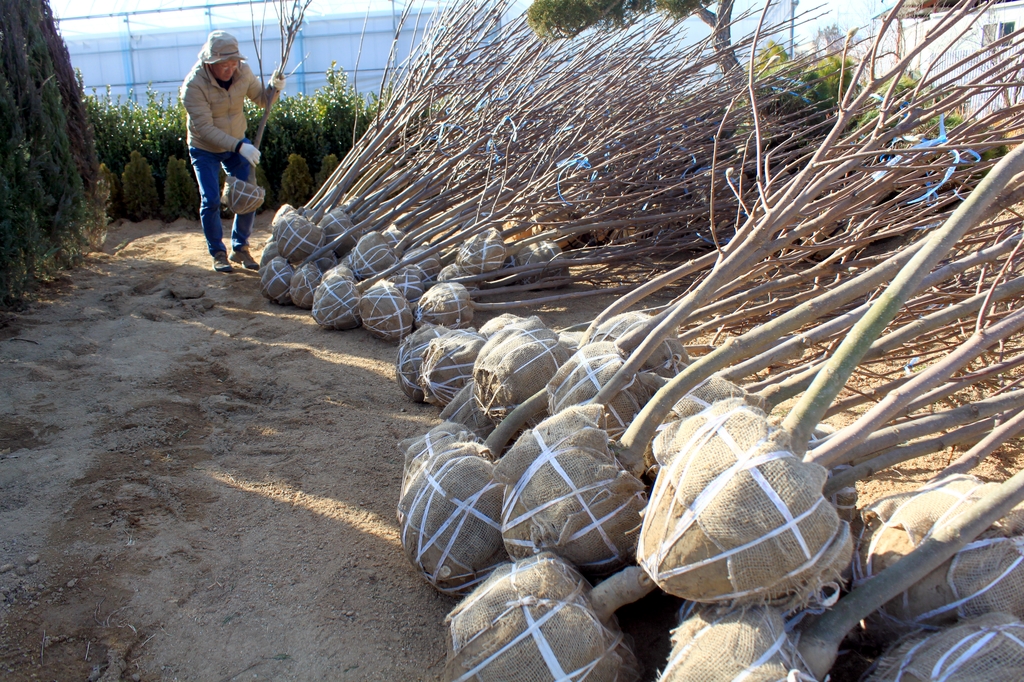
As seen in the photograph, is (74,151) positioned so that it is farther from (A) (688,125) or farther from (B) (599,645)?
(B) (599,645)

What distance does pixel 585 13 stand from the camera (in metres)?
7.60

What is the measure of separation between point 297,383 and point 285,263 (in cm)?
192

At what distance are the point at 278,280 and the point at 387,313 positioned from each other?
1.32 m

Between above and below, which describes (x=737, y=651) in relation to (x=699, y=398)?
below

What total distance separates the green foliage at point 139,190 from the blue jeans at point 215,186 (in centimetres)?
357

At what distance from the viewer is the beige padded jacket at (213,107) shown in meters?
5.66

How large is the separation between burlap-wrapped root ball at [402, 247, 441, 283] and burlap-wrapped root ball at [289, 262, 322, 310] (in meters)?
0.68

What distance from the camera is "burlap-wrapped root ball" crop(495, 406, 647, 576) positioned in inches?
66.8

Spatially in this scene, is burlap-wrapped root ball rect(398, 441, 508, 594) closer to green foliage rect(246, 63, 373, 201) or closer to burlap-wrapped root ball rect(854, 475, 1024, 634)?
burlap-wrapped root ball rect(854, 475, 1024, 634)

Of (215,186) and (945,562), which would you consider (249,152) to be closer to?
(215,186)

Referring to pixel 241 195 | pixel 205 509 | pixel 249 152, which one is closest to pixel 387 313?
pixel 205 509

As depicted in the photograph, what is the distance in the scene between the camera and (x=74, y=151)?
6277mm

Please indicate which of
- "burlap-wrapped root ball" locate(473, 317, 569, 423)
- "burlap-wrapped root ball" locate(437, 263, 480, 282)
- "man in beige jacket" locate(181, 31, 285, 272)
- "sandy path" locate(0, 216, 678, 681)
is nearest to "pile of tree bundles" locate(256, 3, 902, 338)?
"burlap-wrapped root ball" locate(437, 263, 480, 282)

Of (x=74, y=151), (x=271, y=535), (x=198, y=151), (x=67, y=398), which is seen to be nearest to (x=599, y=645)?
(x=271, y=535)
